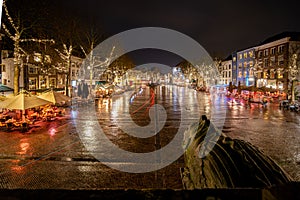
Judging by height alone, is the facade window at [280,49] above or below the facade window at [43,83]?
above

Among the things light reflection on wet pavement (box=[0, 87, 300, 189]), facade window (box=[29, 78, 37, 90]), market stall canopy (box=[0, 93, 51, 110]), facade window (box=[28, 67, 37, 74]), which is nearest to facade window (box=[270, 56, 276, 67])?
light reflection on wet pavement (box=[0, 87, 300, 189])

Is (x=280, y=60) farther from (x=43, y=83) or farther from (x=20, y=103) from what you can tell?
(x=20, y=103)

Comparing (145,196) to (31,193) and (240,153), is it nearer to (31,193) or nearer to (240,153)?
(31,193)

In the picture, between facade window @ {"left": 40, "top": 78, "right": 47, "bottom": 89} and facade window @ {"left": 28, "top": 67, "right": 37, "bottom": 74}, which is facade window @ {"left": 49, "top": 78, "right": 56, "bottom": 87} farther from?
facade window @ {"left": 28, "top": 67, "right": 37, "bottom": 74}

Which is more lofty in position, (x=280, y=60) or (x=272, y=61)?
(x=272, y=61)

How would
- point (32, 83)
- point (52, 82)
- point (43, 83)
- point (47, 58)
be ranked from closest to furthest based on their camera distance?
point (47, 58) < point (32, 83) < point (43, 83) < point (52, 82)

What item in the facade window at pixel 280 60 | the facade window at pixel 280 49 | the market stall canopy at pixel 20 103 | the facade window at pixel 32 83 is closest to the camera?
the market stall canopy at pixel 20 103

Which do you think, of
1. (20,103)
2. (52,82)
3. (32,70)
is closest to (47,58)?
(32,70)

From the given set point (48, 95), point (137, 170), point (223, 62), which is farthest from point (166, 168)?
point (223, 62)

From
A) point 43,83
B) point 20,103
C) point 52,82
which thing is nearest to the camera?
point 20,103

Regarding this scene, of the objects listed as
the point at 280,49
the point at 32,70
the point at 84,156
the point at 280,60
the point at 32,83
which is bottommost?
the point at 84,156

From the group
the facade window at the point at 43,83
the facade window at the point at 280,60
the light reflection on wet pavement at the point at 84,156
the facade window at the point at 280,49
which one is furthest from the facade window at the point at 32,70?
the facade window at the point at 280,49

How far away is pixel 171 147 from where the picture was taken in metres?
10.7

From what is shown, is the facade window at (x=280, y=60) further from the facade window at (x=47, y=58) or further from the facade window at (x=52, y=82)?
the facade window at (x=52, y=82)
